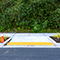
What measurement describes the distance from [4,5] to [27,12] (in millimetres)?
3050

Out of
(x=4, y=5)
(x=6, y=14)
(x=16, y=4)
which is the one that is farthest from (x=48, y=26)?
(x=4, y=5)

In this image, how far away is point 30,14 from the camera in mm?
9836

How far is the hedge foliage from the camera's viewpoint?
9281 millimetres

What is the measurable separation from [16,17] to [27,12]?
146 cm

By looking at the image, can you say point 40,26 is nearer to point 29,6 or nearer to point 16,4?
point 29,6

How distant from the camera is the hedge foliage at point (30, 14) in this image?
9.28 m

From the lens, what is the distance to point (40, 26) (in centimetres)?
980

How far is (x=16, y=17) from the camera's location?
9.66m
